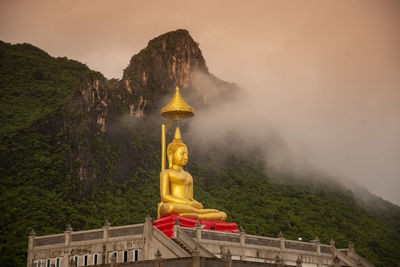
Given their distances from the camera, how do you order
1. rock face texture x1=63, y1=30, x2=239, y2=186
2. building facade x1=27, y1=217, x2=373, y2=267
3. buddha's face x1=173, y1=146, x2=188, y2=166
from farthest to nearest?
rock face texture x1=63, y1=30, x2=239, y2=186
buddha's face x1=173, y1=146, x2=188, y2=166
building facade x1=27, y1=217, x2=373, y2=267

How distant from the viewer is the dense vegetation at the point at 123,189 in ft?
185

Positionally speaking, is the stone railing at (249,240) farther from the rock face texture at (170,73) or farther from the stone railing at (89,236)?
the rock face texture at (170,73)

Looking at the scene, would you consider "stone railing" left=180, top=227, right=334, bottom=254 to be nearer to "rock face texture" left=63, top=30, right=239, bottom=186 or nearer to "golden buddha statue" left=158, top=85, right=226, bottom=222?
"golden buddha statue" left=158, top=85, right=226, bottom=222

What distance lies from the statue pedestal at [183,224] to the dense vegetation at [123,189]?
64.5 ft

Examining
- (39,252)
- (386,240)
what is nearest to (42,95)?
(386,240)

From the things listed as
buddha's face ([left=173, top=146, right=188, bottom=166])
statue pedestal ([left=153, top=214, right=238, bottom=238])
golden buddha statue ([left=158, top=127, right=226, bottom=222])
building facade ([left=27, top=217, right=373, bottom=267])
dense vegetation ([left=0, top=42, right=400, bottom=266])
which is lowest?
building facade ([left=27, top=217, right=373, bottom=267])

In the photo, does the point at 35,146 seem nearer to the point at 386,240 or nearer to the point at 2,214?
the point at 2,214

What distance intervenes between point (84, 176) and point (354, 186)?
30272mm

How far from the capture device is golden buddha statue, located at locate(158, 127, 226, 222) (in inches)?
1158

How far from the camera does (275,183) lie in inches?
2923

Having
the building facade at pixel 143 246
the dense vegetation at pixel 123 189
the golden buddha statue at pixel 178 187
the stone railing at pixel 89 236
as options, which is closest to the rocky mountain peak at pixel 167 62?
the dense vegetation at pixel 123 189

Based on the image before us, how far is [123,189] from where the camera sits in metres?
68.4

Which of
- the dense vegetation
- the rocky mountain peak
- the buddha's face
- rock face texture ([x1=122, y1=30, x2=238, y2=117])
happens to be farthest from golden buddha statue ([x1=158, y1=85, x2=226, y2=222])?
the rocky mountain peak

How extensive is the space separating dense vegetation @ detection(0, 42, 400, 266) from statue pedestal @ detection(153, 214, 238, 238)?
19668 mm
